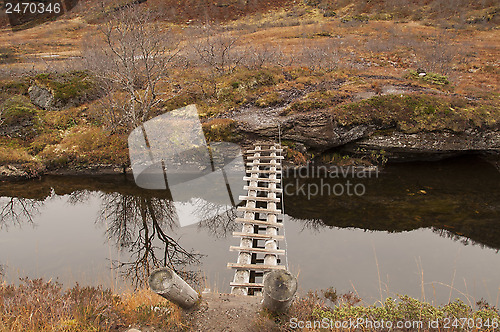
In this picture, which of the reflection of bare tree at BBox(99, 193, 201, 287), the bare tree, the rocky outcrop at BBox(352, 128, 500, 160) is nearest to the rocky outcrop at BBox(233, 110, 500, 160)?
the rocky outcrop at BBox(352, 128, 500, 160)

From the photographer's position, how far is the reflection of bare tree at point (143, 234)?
27.2 feet

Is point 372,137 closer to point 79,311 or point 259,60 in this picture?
point 259,60

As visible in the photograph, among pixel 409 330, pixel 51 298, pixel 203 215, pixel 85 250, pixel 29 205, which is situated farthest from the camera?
pixel 29 205

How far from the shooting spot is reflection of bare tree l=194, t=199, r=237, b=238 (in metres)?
9.80

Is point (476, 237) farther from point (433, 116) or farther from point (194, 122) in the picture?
point (194, 122)

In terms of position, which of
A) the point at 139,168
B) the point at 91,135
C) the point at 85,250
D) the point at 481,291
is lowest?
the point at 481,291

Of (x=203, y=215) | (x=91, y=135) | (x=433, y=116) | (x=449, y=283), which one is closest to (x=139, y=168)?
(x=91, y=135)

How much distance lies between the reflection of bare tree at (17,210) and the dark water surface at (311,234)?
4 centimetres

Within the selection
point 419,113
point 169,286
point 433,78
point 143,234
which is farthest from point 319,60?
point 169,286

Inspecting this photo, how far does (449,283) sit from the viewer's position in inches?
290

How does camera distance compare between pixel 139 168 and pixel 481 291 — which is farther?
pixel 139 168

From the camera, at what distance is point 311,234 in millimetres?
9508

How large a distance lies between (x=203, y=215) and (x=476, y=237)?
28.1 ft

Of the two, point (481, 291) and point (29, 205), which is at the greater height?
point (29, 205)
